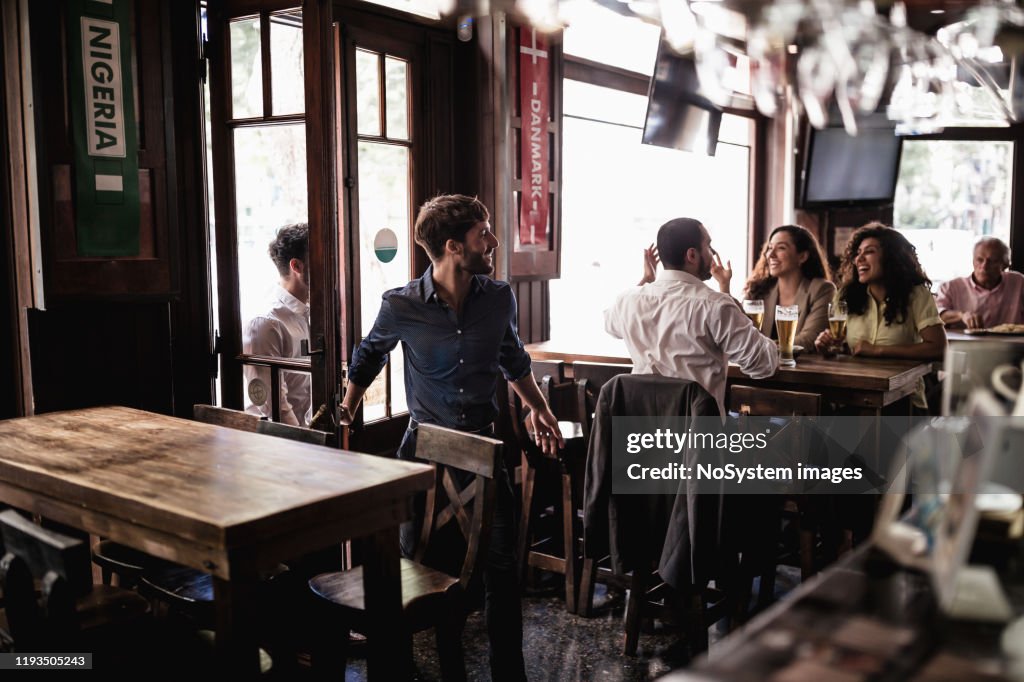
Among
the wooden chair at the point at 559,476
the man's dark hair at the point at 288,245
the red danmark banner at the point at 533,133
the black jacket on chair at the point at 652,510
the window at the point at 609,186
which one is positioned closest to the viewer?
the black jacket on chair at the point at 652,510

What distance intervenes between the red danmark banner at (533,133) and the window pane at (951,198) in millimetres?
4234

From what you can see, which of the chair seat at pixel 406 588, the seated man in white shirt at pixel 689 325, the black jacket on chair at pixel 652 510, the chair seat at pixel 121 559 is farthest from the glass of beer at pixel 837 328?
the chair seat at pixel 121 559

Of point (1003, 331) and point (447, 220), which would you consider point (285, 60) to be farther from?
point (1003, 331)

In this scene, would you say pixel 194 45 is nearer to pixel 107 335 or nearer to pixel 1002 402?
pixel 107 335

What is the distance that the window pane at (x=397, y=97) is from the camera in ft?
13.4

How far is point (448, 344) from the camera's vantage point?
2.93 metres

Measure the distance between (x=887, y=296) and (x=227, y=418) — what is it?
2906 mm

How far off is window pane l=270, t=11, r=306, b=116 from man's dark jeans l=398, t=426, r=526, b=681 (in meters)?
1.40

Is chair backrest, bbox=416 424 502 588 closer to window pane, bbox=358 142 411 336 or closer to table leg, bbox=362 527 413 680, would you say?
table leg, bbox=362 527 413 680

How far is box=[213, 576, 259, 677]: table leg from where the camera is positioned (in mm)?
1916

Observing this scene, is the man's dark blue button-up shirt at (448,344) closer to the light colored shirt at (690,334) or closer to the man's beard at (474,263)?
→ the man's beard at (474,263)

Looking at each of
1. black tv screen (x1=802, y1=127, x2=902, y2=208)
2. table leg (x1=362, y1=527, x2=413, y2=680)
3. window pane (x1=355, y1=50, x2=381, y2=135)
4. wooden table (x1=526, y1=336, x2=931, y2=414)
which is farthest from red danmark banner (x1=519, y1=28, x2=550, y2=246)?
black tv screen (x1=802, y1=127, x2=902, y2=208)

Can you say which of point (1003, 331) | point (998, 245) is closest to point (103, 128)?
point (1003, 331)

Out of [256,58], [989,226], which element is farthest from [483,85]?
[989,226]
